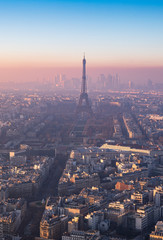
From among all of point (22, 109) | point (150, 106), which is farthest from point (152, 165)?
point (150, 106)

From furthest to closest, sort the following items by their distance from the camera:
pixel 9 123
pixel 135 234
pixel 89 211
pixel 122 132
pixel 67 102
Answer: pixel 67 102
pixel 9 123
pixel 122 132
pixel 89 211
pixel 135 234

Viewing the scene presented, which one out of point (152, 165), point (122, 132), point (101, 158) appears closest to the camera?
point (152, 165)

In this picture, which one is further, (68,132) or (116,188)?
(68,132)

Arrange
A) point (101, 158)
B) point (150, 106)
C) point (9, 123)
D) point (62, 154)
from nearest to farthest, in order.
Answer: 1. point (101, 158)
2. point (62, 154)
3. point (9, 123)
4. point (150, 106)

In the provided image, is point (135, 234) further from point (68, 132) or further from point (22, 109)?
point (22, 109)

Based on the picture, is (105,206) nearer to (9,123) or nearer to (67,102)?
(9,123)

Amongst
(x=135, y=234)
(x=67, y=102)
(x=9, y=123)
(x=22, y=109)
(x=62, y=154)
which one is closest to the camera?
(x=135, y=234)

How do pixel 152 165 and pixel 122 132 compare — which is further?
pixel 122 132

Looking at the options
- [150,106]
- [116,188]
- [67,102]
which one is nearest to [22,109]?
[67,102]
